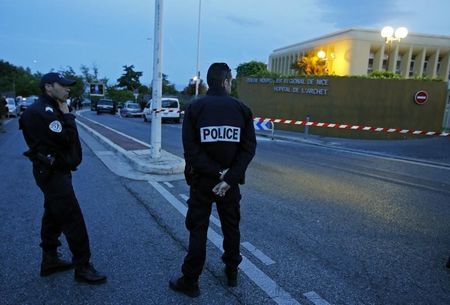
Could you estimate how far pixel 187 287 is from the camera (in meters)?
3.32

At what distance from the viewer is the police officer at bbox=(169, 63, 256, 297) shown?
3191mm

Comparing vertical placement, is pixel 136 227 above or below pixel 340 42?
below

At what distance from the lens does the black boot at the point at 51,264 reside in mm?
3601

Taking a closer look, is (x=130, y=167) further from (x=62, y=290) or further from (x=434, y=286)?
(x=434, y=286)

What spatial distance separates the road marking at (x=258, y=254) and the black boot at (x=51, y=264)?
1949mm

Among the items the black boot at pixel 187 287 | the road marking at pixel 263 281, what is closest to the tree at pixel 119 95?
the road marking at pixel 263 281

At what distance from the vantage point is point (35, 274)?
362 cm

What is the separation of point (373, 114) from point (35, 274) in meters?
19.8

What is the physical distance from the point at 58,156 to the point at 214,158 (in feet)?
4.45

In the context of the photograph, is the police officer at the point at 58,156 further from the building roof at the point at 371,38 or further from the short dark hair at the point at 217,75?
the building roof at the point at 371,38

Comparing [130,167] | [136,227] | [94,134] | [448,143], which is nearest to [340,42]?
[448,143]

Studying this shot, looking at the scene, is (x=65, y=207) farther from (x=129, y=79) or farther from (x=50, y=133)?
(x=129, y=79)

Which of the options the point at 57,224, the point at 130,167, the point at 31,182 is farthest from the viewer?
the point at 130,167

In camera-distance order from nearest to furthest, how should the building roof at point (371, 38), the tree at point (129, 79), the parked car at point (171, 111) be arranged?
the parked car at point (171, 111), the building roof at point (371, 38), the tree at point (129, 79)
